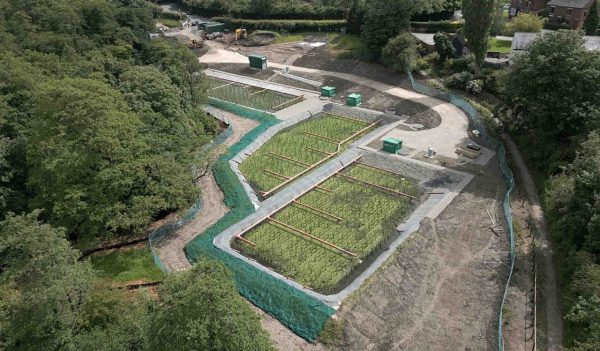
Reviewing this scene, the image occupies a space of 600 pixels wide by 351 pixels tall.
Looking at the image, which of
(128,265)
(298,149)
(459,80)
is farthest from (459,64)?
(128,265)

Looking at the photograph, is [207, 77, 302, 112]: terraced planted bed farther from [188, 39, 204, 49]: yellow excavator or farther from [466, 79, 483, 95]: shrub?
[466, 79, 483, 95]: shrub

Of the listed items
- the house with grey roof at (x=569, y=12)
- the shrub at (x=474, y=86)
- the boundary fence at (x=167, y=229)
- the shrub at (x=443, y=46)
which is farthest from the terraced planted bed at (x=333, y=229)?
the house with grey roof at (x=569, y=12)

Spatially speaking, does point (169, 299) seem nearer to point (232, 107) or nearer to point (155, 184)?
point (155, 184)

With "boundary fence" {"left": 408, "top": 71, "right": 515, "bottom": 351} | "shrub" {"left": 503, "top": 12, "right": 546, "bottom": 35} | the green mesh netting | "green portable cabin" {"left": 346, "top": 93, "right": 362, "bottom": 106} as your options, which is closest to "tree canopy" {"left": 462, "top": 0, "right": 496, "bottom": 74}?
"boundary fence" {"left": 408, "top": 71, "right": 515, "bottom": 351}

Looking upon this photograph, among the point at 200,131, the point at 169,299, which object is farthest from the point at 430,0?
the point at 169,299

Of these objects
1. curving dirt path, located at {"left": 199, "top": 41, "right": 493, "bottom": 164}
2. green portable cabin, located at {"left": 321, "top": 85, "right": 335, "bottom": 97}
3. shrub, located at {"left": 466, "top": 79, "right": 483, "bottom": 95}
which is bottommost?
curving dirt path, located at {"left": 199, "top": 41, "right": 493, "bottom": 164}
